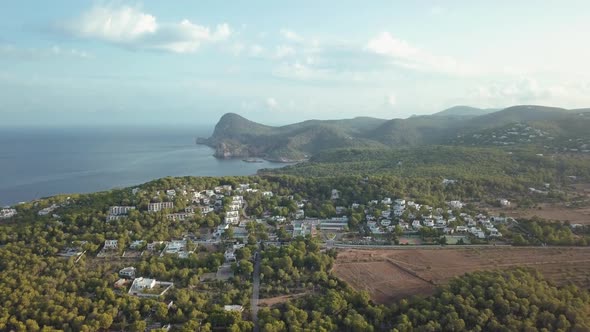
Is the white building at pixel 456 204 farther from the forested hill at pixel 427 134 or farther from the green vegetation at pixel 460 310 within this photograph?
the forested hill at pixel 427 134

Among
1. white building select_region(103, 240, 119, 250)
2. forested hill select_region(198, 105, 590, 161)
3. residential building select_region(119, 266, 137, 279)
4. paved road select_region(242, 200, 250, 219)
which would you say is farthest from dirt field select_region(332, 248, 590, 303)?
forested hill select_region(198, 105, 590, 161)

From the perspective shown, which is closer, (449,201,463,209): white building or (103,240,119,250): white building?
(103,240,119,250): white building

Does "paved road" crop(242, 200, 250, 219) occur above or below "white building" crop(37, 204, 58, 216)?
below

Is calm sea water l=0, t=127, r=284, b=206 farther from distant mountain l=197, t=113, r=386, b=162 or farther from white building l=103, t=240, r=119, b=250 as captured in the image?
white building l=103, t=240, r=119, b=250

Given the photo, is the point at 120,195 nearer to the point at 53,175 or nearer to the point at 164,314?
the point at 164,314

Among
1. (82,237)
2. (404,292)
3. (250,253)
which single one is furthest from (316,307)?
(82,237)

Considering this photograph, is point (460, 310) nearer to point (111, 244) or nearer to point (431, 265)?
point (431, 265)

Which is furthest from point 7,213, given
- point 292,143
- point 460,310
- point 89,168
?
point 292,143

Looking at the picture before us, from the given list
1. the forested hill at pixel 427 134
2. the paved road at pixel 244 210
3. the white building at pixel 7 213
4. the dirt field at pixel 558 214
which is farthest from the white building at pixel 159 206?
the forested hill at pixel 427 134

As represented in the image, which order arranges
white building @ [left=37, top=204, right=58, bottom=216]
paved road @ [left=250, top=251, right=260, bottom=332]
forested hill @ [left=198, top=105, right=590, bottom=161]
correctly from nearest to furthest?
paved road @ [left=250, top=251, right=260, bottom=332]
white building @ [left=37, top=204, right=58, bottom=216]
forested hill @ [left=198, top=105, right=590, bottom=161]
